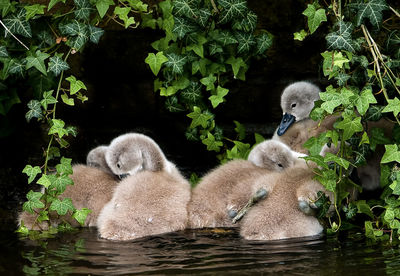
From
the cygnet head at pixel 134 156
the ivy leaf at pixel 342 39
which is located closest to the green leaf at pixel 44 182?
the cygnet head at pixel 134 156

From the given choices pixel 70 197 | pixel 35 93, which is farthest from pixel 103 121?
pixel 70 197

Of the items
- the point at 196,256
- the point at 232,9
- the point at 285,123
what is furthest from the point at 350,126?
the point at 285,123

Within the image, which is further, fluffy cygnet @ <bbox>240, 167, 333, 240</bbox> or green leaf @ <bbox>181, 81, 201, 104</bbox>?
green leaf @ <bbox>181, 81, 201, 104</bbox>

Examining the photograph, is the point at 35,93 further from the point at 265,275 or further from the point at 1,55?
the point at 265,275

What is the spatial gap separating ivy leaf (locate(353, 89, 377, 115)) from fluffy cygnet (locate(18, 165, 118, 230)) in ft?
7.90

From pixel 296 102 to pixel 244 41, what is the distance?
982 mm

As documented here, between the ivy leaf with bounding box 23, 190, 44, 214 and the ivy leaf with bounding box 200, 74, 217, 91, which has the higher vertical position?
the ivy leaf with bounding box 200, 74, 217, 91

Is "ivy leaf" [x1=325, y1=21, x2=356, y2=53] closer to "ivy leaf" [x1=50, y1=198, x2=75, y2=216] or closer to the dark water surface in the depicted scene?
the dark water surface

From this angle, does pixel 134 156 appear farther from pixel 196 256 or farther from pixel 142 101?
pixel 196 256

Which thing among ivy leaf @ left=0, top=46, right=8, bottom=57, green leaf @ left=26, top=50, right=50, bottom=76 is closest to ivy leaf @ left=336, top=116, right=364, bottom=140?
green leaf @ left=26, top=50, right=50, bottom=76

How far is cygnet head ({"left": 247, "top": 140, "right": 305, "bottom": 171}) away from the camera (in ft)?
20.9

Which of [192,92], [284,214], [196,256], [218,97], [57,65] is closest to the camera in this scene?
[196,256]

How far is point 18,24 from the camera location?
6.12 metres

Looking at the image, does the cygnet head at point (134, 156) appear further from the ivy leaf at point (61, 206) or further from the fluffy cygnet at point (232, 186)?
the ivy leaf at point (61, 206)
